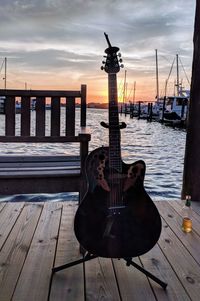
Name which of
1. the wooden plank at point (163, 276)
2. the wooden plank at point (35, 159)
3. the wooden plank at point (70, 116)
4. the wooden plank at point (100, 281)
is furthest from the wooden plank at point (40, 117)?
the wooden plank at point (163, 276)

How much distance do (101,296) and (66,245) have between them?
588 mm

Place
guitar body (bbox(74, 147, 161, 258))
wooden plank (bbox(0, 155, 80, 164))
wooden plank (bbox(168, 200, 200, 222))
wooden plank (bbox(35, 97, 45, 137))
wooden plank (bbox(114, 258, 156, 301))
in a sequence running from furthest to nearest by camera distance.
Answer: wooden plank (bbox(168, 200, 200, 222)) < wooden plank (bbox(0, 155, 80, 164)) < wooden plank (bbox(35, 97, 45, 137)) < guitar body (bbox(74, 147, 161, 258)) < wooden plank (bbox(114, 258, 156, 301))

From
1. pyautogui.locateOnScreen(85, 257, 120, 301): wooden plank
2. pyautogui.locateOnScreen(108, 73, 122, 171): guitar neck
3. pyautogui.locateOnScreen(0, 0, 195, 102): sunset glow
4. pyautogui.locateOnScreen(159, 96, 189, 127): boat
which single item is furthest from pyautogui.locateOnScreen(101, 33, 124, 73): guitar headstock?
pyautogui.locateOnScreen(159, 96, 189, 127): boat

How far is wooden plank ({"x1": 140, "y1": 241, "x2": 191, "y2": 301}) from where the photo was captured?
62.9 inches

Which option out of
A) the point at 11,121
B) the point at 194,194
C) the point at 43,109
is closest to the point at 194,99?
the point at 194,194

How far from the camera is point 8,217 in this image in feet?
8.31

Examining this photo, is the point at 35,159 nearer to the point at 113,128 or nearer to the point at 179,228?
the point at 113,128

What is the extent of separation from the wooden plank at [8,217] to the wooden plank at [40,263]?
7.2 inches

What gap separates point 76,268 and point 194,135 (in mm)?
1665

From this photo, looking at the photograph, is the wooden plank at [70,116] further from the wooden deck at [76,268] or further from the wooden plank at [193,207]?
the wooden plank at [193,207]

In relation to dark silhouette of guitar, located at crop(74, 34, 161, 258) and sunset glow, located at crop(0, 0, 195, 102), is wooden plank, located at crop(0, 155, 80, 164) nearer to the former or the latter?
sunset glow, located at crop(0, 0, 195, 102)

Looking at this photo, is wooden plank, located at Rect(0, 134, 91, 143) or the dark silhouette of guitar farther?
wooden plank, located at Rect(0, 134, 91, 143)

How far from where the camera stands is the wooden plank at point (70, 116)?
2371mm

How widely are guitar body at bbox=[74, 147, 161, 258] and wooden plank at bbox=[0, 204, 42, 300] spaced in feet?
1.28
